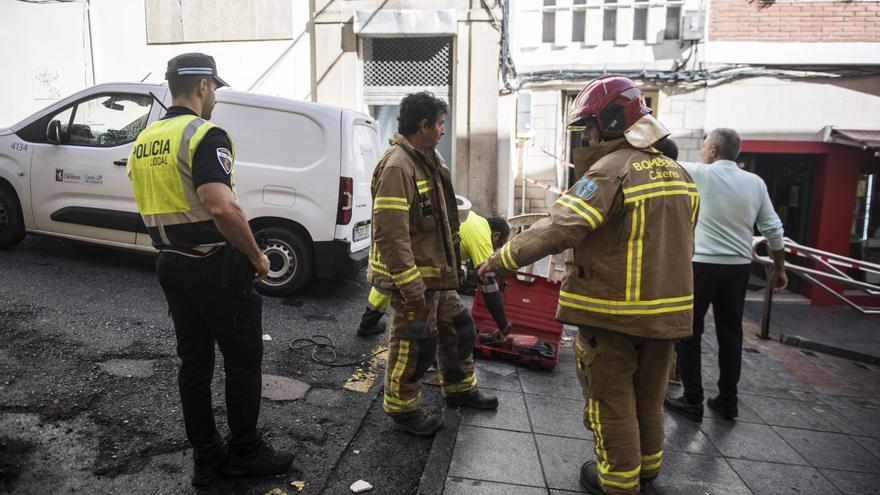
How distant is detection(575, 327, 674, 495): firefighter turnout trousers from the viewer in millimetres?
2541

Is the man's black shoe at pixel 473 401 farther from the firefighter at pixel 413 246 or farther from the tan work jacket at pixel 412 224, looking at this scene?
the tan work jacket at pixel 412 224

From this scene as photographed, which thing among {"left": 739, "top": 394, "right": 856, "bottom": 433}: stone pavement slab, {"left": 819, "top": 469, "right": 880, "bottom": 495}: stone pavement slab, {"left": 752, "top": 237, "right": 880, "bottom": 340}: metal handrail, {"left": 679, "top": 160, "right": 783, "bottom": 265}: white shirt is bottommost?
{"left": 739, "top": 394, "right": 856, "bottom": 433}: stone pavement slab

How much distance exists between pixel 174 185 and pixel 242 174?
321 cm

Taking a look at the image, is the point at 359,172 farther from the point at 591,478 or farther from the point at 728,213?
the point at 591,478

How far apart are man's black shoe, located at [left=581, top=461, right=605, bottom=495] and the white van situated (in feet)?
10.9

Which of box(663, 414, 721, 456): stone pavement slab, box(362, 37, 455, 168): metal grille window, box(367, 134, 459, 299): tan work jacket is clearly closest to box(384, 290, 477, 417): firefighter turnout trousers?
box(367, 134, 459, 299): tan work jacket

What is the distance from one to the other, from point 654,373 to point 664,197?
0.80 metres

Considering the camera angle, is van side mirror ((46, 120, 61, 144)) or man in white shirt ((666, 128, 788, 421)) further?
van side mirror ((46, 120, 61, 144))

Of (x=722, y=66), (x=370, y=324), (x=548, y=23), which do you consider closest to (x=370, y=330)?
(x=370, y=324)

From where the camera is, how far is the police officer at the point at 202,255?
247cm

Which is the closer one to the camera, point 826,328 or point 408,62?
point 826,328

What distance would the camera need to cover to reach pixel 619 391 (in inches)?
100

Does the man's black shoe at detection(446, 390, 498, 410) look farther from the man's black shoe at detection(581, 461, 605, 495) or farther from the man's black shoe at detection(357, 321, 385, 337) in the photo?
the man's black shoe at detection(357, 321, 385, 337)

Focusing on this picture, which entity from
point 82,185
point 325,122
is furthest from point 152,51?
point 325,122
